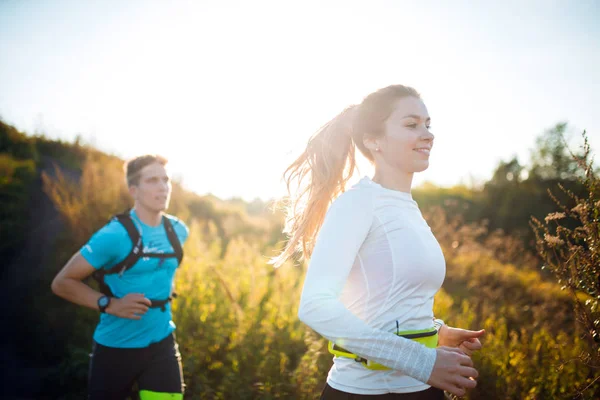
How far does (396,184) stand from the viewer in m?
1.88

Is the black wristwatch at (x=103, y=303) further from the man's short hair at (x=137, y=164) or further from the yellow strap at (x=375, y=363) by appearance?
the yellow strap at (x=375, y=363)

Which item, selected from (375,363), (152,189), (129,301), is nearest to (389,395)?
(375,363)

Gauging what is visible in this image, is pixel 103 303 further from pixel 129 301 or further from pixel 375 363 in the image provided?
pixel 375 363

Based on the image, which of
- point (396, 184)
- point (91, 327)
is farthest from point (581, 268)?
point (91, 327)

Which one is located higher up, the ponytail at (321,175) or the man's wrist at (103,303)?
the ponytail at (321,175)

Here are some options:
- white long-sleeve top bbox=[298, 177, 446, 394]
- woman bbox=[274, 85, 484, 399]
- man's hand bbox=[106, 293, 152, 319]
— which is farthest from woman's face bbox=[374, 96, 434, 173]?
man's hand bbox=[106, 293, 152, 319]

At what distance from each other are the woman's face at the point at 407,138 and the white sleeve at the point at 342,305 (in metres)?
0.31

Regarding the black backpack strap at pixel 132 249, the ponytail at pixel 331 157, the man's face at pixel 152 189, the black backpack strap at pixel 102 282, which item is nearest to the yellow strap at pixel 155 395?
the black backpack strap at pixel 102 282

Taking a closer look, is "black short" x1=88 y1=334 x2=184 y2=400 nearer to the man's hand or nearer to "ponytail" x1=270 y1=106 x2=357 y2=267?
the man's hand

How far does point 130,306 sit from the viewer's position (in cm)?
295

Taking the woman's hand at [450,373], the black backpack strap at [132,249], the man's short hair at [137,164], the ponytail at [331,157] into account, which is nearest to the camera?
the woman's hand at [450,373]

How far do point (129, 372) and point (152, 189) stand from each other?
4.77 ft

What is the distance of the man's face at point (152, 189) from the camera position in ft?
11.5

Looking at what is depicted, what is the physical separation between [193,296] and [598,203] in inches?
182
